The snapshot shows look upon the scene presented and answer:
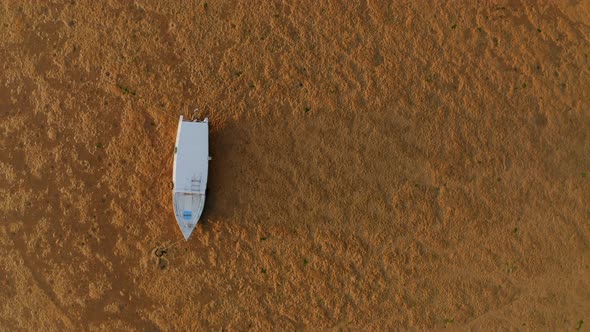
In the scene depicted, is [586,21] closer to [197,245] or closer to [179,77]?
[179,77]

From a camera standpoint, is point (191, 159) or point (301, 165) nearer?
point (191, 159)

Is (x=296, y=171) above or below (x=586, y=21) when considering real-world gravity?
below

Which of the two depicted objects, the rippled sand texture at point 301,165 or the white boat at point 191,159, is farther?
the rippled sand texture at point 301,165

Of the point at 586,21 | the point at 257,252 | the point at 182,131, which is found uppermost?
the point at 586,21

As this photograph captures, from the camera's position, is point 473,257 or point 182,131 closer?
point 182,131

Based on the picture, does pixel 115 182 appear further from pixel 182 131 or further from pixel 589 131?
pixel 589 131

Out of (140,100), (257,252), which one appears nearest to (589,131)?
(257,252)

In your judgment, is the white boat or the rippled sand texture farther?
the rippled sand texture
